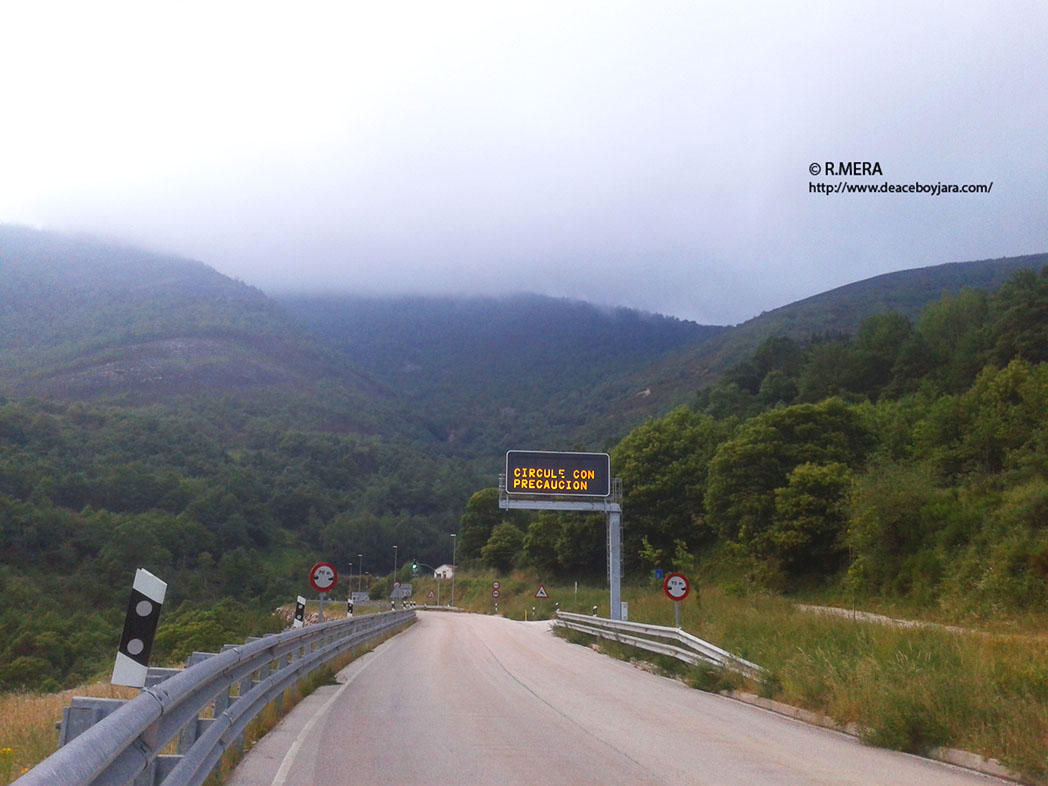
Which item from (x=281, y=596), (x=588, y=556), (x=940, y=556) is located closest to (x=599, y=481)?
(x=940, y=556)

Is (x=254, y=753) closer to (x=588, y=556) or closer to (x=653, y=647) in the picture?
(x=653, y=647)

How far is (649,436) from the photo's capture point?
67188 millimetres

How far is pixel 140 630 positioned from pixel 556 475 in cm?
2826

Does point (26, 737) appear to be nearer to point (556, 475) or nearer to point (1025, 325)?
point (556, 475)

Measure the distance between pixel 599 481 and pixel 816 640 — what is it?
18385mm

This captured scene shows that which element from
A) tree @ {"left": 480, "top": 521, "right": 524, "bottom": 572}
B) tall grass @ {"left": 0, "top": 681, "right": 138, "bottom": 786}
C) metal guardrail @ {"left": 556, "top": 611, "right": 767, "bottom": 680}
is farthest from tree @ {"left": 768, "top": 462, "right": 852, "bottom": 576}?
tree @ {"left": 480, "top": 521, "right": 524, "bottom": 572}

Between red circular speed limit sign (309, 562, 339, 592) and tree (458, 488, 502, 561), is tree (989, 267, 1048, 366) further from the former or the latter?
tree (458, 488, 502, 561)

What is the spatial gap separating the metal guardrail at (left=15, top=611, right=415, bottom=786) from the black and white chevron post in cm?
19

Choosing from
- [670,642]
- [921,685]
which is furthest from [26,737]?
[670,642]

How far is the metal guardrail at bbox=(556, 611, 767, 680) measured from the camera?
1602 centimetres

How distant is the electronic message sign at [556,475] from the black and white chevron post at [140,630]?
27.6 m

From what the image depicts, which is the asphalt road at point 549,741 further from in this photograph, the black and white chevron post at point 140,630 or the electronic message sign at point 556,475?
the electronic message sign at point 556,475

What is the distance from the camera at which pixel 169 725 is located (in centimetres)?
534

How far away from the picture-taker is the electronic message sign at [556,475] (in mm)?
33219
